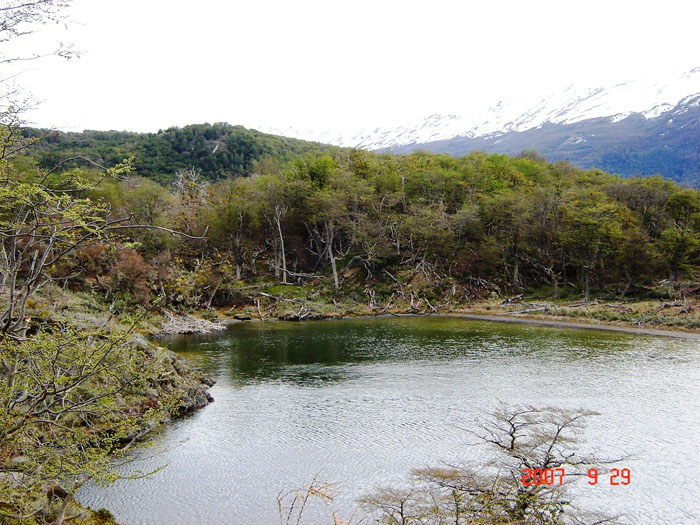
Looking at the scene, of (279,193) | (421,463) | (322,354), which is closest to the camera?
(421,463)

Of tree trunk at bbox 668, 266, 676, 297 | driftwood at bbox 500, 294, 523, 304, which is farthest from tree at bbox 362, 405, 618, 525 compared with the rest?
driftwood at bbox 500, 294, 523, 304

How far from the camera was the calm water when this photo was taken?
37.6 ft

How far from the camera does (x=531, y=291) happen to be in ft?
160

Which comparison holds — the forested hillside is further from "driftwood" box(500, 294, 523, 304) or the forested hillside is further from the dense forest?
"driftwood" box(500, 294, 523, 304)

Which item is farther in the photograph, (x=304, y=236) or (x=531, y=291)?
(x=304, y=236)

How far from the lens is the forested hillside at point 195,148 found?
87312 mm

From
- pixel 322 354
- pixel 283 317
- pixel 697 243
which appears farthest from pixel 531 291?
pixel 322 354

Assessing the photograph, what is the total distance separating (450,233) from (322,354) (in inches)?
1094

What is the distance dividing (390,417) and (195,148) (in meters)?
89.8

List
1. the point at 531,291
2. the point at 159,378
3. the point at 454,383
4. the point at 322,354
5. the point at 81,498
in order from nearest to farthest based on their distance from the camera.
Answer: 1. the point at 81,498
2. the point at 159,378
3. the point at 454,383
4. the point at 322,354
5. the point at 531,291

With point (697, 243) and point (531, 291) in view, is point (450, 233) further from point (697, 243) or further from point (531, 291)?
point (697, 243)
